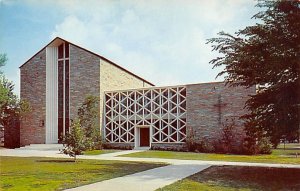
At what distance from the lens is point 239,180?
9711 millimetres

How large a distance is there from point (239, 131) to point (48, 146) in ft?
42.0

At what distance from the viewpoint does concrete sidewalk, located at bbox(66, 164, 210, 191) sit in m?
8.07

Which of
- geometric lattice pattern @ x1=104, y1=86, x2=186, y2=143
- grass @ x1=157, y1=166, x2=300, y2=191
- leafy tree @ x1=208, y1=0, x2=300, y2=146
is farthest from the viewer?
geometric lattice pattern @ x1=104, y1=86, x2=186, y2=143

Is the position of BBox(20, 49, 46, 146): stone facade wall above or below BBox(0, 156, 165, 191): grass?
above

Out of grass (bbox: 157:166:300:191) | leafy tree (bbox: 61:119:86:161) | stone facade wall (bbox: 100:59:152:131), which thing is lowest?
grass (bbox: 157:166:300:191)

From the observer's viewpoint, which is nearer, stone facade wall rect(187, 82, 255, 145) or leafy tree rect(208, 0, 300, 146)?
leafy tree rect(208, 0, 300, 146)

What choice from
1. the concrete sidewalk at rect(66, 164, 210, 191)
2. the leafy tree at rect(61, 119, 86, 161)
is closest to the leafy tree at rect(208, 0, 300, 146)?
the concrete sidewalk at rect(66, 164, 210, 191)

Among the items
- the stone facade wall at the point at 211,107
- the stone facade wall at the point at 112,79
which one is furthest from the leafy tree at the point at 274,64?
the stone facade wall at the point at 112,79

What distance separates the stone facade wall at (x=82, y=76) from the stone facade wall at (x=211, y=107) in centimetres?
676

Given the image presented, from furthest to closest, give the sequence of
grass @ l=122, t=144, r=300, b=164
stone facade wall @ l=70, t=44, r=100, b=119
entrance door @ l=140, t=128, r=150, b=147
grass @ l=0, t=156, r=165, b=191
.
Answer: stone facade wall @ l=70, t=44, r=100, b=119 < entrance door @ l=140, t=128, r=150, b=147 < grass @ l=122, t=144, r=300, b=164 < grass @ l=0, t=156, r=165, b=191

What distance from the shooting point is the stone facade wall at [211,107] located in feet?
70.0

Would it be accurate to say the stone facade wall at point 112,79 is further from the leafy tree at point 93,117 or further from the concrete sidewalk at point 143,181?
the concrete sidewalk at point 143,181

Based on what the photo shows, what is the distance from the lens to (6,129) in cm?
2798

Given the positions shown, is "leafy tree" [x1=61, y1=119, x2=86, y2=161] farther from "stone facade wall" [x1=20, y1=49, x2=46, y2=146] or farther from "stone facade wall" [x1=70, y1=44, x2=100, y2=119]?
"stone facade wall" [x1=20, y1=49, x2=46, y2=146]
